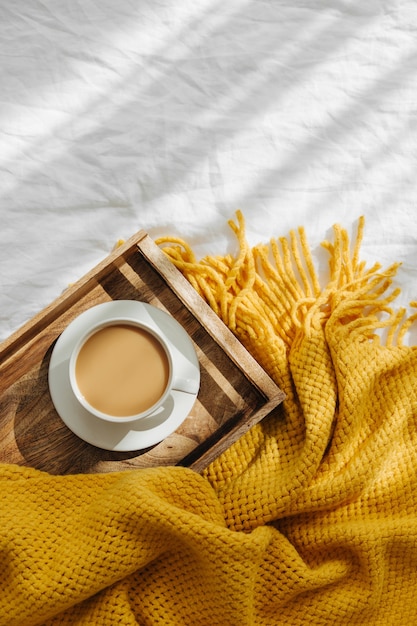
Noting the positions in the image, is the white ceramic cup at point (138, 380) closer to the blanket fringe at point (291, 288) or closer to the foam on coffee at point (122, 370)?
the foam on coffee at point (122, 370)

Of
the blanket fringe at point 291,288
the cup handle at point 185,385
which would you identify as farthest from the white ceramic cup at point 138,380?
the blanket fringe at point 291,288

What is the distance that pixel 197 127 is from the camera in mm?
870

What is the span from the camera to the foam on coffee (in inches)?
29.0

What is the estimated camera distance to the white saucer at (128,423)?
748mm

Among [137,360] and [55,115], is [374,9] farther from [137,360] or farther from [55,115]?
[137,360]

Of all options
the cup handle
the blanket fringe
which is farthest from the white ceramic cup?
the blanket fringe

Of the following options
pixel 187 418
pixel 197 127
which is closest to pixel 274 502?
pixel 187 418

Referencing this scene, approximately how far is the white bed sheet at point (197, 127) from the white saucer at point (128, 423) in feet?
0.35

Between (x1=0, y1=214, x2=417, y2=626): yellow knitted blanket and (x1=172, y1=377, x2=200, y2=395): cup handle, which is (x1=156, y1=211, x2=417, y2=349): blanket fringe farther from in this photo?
(x1=172, y1=377, x2=200, y2=395): cup handle

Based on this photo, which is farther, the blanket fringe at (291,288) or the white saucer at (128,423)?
the blanket fringe at (291,288)

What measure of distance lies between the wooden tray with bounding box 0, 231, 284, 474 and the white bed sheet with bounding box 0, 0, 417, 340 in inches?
3.0

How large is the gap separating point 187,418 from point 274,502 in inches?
6.0

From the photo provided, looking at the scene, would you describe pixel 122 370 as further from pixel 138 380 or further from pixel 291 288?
pixel 291 288

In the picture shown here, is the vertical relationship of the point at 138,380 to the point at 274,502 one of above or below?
above
